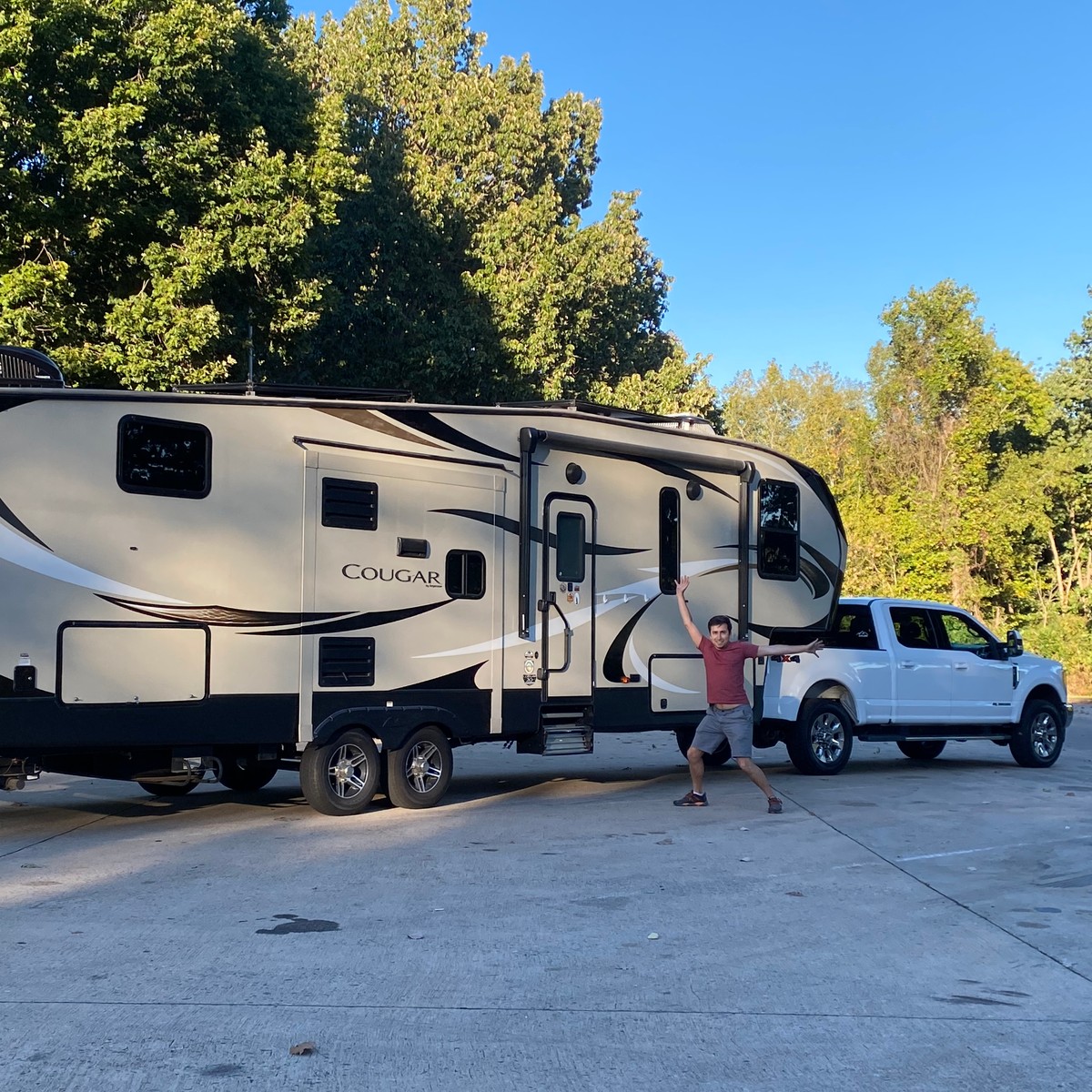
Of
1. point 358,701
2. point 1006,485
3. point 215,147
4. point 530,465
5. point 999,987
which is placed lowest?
point 999,987

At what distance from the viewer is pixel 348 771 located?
1127cm

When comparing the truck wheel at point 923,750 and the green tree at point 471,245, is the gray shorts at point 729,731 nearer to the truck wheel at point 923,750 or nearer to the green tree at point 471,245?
the truck wheel at point 923,750

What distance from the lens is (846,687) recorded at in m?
14.7

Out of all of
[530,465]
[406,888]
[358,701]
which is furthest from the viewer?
[530,465]

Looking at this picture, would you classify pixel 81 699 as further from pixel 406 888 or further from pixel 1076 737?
pixel 1076 737

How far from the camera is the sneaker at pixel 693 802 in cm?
1197

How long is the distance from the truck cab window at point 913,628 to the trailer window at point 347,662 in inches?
272

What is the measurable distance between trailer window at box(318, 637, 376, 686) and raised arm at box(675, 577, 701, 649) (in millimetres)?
2948

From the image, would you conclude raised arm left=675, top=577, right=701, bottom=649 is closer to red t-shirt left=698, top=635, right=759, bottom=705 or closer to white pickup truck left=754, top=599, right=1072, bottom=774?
red t-shirt left=698, top=635, right=759, bottom=705

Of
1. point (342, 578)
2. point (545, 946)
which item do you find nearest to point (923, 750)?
point (342, 578)

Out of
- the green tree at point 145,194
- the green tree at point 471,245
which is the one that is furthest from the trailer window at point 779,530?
the green tree at point 471,245

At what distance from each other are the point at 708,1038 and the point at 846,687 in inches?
381

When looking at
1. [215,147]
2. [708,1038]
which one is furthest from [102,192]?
[708,1038]

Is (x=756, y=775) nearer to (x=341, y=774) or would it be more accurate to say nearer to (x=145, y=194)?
(x=341, y=774)
